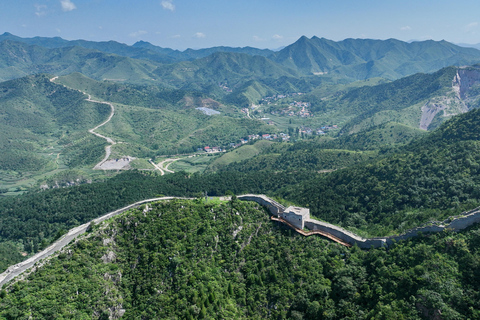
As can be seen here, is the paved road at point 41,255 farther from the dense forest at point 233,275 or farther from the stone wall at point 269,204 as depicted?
the stone wall at point 269,204

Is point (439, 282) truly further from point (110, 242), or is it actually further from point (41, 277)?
point (41, 277)

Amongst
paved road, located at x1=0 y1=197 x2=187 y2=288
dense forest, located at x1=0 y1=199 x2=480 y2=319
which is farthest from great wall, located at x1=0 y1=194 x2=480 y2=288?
dense forest, located at x1=0 y1=199 x2=480 y2=319

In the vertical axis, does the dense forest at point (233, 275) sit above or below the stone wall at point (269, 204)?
below

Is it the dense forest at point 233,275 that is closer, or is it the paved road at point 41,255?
the dense forest at point 233,275

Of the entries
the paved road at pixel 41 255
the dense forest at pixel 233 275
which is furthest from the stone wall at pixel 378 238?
the paved road at pixel 41 255

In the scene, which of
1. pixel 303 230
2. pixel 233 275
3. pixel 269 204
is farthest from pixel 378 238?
pixel 233 275

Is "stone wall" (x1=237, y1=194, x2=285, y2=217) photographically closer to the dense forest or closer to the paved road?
the dense forest

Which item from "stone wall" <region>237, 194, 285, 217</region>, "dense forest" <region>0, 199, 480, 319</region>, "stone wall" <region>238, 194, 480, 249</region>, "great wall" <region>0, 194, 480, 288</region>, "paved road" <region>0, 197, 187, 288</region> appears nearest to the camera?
"dense forest" <region>0, 199, 480, 319</region>
